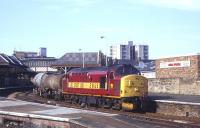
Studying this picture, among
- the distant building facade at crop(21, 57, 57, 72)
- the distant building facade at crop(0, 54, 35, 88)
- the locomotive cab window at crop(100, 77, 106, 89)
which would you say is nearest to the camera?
the locomotive cab window at crop(100, 77, 106, 89)

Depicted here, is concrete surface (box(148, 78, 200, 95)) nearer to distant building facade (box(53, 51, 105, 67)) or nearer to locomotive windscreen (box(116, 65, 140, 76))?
locomotive windscreen (box(116, 65, 140, 76))

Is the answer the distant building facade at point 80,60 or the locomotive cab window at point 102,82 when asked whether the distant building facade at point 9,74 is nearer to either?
the distant building facade at point 80,60

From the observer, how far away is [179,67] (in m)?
53.4

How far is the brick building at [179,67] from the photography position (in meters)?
50.7

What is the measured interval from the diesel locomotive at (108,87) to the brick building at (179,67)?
16074mm

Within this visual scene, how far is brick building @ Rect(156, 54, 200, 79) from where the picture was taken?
5069 centimetres

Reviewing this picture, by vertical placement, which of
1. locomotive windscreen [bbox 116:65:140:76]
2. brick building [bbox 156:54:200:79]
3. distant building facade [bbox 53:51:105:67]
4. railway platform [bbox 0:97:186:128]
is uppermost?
distant building facade [bbox 53:51:105:67]

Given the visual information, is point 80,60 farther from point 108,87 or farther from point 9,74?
point 108,87

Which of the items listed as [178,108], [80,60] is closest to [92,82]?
[178,108]

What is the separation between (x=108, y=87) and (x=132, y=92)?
2.38 metres

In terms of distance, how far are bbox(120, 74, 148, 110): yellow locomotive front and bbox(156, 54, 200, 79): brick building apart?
18.7m

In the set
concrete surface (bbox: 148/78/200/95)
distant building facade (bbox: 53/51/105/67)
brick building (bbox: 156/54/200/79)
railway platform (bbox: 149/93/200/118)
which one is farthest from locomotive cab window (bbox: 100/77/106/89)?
distant building facade (bbox: 53/51/105/67)

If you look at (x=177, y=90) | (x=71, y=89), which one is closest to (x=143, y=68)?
(x=177, y=90)

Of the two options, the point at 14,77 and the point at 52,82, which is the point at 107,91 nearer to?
the point at 52,82
